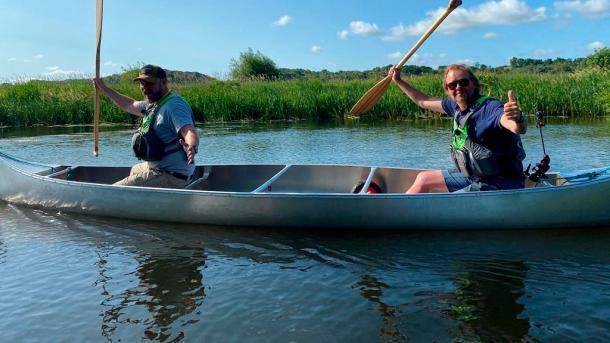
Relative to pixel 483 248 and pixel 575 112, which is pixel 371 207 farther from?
pixel 575 112

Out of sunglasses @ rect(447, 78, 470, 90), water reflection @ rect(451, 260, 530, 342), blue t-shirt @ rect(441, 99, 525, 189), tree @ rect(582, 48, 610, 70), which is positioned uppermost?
tree @ rect(582, 48, 610, 70)

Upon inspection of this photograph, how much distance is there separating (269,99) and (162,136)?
37.7 feet

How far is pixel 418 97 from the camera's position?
5387 mm

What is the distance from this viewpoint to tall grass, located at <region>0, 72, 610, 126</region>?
14812 millimetres

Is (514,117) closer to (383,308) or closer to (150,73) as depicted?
(383,308)

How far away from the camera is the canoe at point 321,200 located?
469cm

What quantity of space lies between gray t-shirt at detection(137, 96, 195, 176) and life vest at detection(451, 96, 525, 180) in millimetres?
2289

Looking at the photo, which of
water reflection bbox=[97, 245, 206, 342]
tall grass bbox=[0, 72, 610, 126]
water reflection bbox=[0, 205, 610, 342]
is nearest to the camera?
water reflection bbox=[0, 205, 610, 342]

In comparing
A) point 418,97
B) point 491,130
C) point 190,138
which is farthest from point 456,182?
point 190,138

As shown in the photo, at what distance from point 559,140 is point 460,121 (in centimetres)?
662

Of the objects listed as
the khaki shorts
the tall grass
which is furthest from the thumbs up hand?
the tall grass

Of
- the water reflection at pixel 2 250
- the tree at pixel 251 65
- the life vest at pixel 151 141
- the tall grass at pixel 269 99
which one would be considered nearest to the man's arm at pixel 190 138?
the life vest at pixel 151 141

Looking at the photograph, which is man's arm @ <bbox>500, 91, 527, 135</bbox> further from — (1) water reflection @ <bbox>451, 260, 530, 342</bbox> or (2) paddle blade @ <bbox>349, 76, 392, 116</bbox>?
(2) paddle blade @ <bbox>349, 76, 392, 116</bbox>

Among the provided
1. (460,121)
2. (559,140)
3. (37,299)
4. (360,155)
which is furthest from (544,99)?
(37,299)
